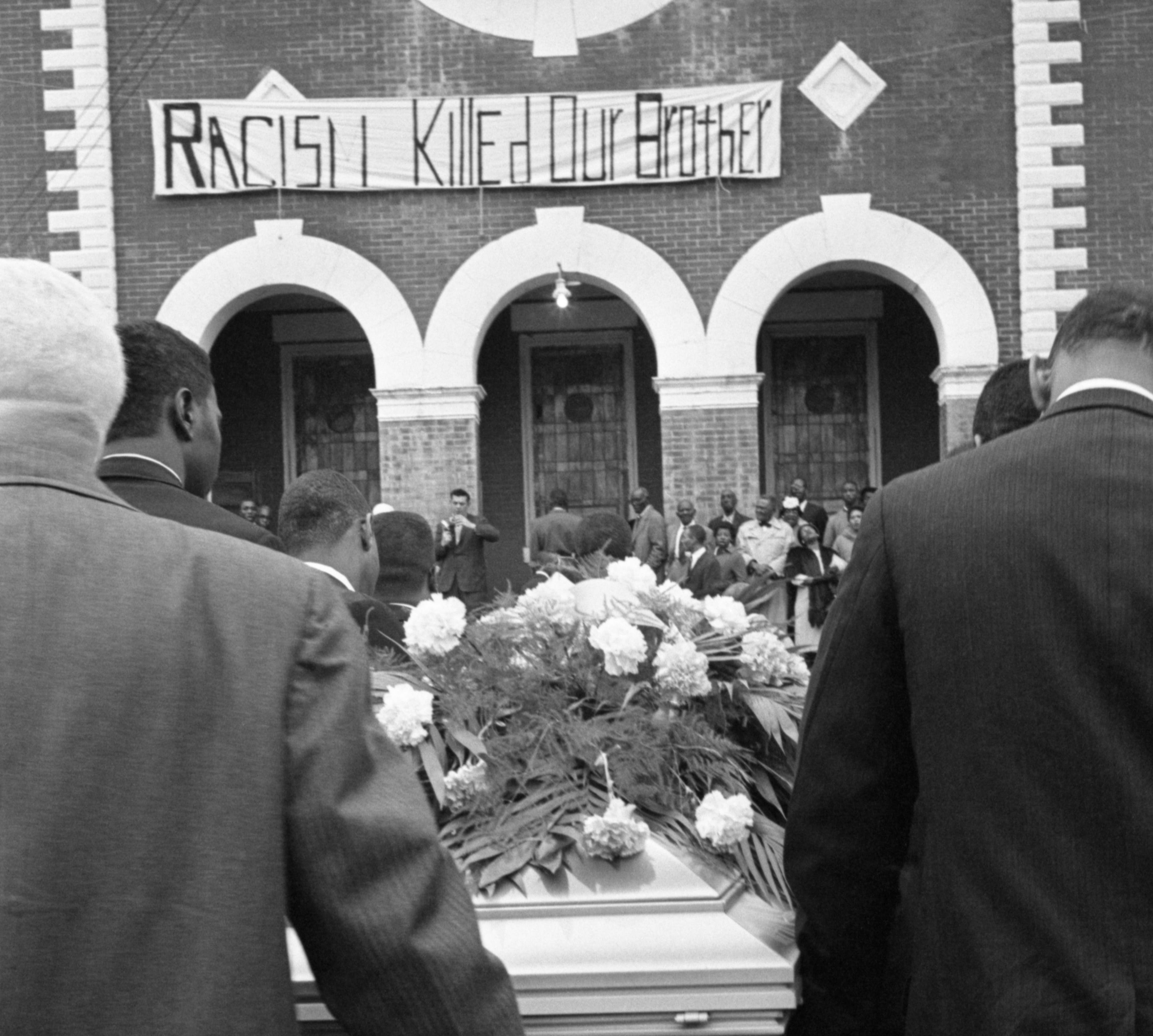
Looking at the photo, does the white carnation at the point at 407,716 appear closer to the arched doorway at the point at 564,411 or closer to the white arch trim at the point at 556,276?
the white arch trim at the point at 556,276

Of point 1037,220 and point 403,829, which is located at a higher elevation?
point 1037,220

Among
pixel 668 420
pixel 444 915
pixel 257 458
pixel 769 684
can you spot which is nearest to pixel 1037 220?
pixel 668 420

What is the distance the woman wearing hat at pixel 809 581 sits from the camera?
1475 cm

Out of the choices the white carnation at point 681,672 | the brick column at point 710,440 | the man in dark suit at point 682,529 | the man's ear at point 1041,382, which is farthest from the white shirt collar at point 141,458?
the brick column at point 710,440

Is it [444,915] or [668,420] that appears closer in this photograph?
[444,915]

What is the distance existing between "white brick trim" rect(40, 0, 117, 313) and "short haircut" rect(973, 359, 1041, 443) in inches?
544

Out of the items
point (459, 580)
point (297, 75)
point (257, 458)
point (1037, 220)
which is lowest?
point (459, 580)

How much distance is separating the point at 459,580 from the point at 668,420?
2.71 m

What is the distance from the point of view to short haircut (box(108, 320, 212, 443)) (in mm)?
3615

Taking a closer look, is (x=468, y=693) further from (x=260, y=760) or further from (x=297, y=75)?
(x=297, y=75)

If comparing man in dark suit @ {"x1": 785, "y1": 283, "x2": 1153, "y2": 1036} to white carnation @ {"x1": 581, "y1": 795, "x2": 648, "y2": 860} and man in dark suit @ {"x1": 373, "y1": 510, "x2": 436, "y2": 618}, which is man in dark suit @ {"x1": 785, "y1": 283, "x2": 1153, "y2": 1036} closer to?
white carnation @ {"x1": 581, "y1": 795, "x2": 648, "y2": 860}

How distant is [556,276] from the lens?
16.5 m

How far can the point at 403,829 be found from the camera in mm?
1837

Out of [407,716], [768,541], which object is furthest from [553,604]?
[768,541]
